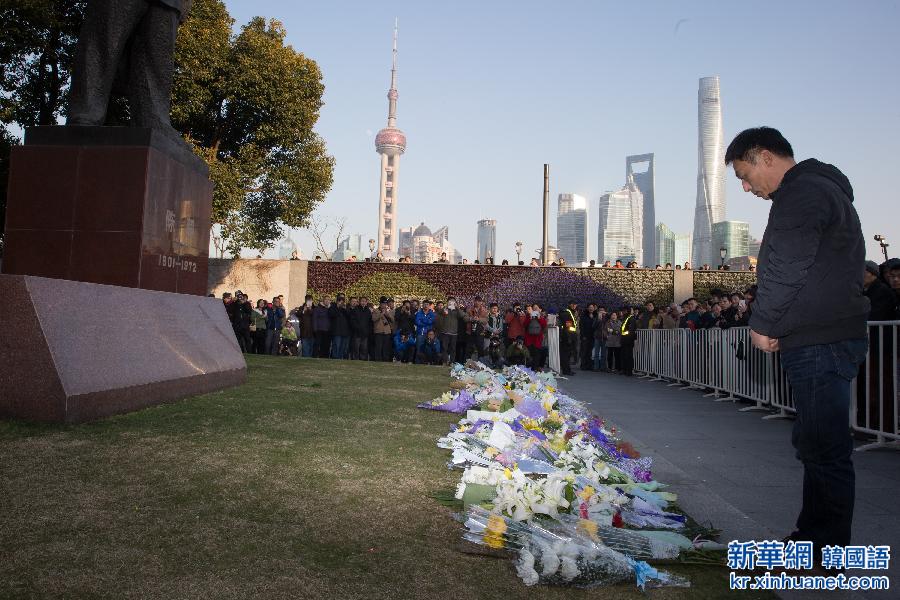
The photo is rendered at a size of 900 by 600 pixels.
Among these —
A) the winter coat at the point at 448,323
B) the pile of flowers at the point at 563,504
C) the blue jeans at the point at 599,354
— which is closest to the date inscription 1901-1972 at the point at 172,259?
the pile of flowers at the point at 563,504

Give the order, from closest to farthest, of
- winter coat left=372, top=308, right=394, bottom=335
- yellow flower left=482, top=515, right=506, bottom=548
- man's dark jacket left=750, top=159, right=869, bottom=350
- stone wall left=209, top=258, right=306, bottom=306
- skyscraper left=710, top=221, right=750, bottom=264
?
yellow flower left=482, top=515, right=506, bottom=548 → man's dark jacket left=750, top=159, right=869, bottom=350 → winter coat left=372, top=308, right=394, bottom=335 → stone wall left=209, top=258, right=306, bottom=306 → skyscraper left=710, top=221, right=750, bottom=264

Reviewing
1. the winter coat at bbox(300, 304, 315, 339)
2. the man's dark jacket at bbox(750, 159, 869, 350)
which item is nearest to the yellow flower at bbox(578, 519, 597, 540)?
the man's dark jacket at bbox(750, 159, 869, 350)

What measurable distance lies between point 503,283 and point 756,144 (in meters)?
26.1

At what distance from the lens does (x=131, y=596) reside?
2021mm

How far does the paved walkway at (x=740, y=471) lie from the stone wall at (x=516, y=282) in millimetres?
19160

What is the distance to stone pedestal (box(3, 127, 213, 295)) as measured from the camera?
602cm

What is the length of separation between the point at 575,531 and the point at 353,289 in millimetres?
26667

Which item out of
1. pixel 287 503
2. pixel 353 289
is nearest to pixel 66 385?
pixel 287 503

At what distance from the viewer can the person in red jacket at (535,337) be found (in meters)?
16.9

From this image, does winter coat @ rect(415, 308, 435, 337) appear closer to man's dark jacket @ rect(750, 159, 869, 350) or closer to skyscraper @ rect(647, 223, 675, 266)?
man's dark jacket @ rect(750, 159, 869, 350)

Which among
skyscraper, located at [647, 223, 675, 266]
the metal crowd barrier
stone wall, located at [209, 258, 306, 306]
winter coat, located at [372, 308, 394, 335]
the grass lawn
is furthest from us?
skyscraper, located at [647, 223, 675, 266]

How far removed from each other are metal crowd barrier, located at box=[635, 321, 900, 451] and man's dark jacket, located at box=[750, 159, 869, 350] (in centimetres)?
407

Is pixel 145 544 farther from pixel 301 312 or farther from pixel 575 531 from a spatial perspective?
pixel 301 312

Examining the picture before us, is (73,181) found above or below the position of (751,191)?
above
